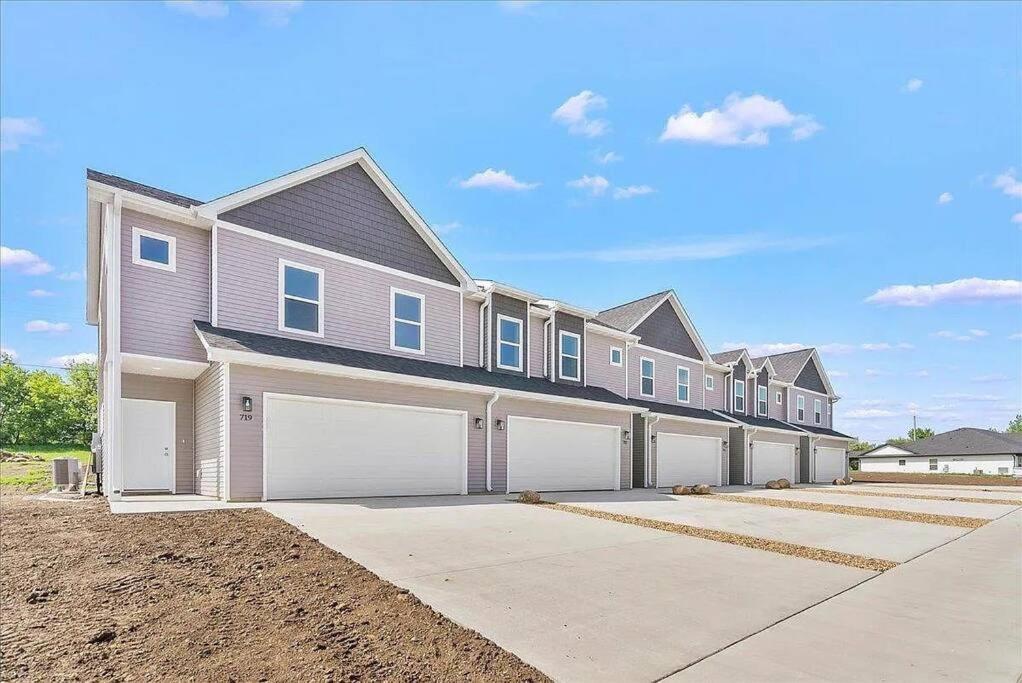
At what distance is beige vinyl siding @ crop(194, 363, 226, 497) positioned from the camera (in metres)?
10.6

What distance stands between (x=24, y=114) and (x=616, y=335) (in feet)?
57.5

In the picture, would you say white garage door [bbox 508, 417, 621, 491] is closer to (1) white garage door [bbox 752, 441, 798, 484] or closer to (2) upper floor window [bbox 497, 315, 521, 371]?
(2) upper floor window [bbox 497, 315, 521, 371]

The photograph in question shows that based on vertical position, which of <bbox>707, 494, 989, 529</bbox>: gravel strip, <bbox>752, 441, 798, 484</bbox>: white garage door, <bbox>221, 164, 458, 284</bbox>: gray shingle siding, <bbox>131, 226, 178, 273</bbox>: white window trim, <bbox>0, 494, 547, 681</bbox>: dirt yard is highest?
<bbox>221, 164, 458, 284</bbox>: gray shingle siding

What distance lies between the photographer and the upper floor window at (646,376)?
74.4ft

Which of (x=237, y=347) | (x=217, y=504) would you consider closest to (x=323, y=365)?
(x=237, y=347)

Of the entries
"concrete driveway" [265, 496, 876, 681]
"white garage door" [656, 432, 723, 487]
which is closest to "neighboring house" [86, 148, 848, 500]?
"white garage door" [656, 432, 723, 487]

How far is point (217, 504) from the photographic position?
31.3 feet

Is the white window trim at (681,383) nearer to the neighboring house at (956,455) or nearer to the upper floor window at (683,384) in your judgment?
the upper floor window at (683,384)

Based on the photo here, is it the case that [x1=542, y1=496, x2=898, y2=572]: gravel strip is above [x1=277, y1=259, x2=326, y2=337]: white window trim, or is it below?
below

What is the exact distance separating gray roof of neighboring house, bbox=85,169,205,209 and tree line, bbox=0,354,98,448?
110ft

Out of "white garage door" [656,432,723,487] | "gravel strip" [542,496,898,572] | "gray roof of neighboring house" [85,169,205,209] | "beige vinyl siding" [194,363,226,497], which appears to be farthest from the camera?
"white garage door" [656,432,723,487]

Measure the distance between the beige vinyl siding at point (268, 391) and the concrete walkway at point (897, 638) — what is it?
9120mm

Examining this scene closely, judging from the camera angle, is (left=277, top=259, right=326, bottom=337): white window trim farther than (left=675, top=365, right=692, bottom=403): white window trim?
No

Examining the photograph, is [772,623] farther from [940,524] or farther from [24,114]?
[24,114]
